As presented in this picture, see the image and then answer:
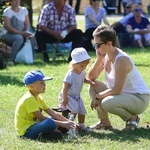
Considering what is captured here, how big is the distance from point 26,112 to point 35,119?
148 millimetres

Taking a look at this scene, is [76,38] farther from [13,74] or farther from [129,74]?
[129,74]

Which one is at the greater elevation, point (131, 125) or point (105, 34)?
point (105, 34)

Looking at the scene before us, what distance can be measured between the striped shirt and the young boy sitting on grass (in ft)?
24.2

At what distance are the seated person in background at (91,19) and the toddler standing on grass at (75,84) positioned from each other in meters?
8.43

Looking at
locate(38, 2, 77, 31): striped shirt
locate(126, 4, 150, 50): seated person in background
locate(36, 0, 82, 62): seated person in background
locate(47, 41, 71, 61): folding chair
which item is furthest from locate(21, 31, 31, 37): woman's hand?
locate(126, 4, 150, 50): seated person in background

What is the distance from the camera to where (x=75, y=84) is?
7.23 meters

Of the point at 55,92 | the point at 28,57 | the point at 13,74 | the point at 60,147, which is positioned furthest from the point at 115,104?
the point at 28,57

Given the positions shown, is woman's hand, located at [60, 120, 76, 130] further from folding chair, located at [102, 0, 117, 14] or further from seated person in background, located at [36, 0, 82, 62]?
folding chair, located at [102, 0, 117, 14]

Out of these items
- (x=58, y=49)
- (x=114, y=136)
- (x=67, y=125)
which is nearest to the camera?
(x=67, y=125)

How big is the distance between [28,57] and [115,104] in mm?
6953

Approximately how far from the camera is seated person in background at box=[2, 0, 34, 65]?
13648 mm

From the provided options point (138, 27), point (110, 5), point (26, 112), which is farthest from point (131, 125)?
point (110, 5)

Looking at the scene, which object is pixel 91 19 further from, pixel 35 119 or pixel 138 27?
pixel 35 119

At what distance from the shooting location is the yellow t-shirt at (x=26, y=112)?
6.58 metres
